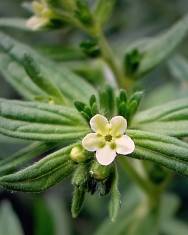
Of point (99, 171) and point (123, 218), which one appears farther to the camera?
point (123, 218)

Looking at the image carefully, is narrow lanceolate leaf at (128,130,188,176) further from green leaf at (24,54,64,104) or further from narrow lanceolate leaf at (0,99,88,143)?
green leaf at (24,54,64,104)

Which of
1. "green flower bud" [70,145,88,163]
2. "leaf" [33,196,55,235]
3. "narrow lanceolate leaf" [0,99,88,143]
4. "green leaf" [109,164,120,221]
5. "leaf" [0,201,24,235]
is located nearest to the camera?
"green leaf" [109,164,120,221]

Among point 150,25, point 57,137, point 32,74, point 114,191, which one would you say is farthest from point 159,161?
point 150,25

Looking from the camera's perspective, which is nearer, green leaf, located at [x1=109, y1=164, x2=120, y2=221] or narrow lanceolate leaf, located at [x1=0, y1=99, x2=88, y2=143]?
green leaf, located at [x1=109, y1=164, x2=120, y2=221]

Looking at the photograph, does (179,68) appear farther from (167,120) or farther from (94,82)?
(167,120)

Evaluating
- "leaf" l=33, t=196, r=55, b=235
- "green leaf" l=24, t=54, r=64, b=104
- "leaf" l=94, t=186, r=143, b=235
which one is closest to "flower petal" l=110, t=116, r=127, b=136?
"green leaf" l=24, t=54, r=64, b=104

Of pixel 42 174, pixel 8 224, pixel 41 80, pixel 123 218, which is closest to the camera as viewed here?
pixel 42 174

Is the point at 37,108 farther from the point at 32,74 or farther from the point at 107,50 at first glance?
the point at 107,50

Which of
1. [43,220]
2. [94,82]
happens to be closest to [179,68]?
[94,82]
